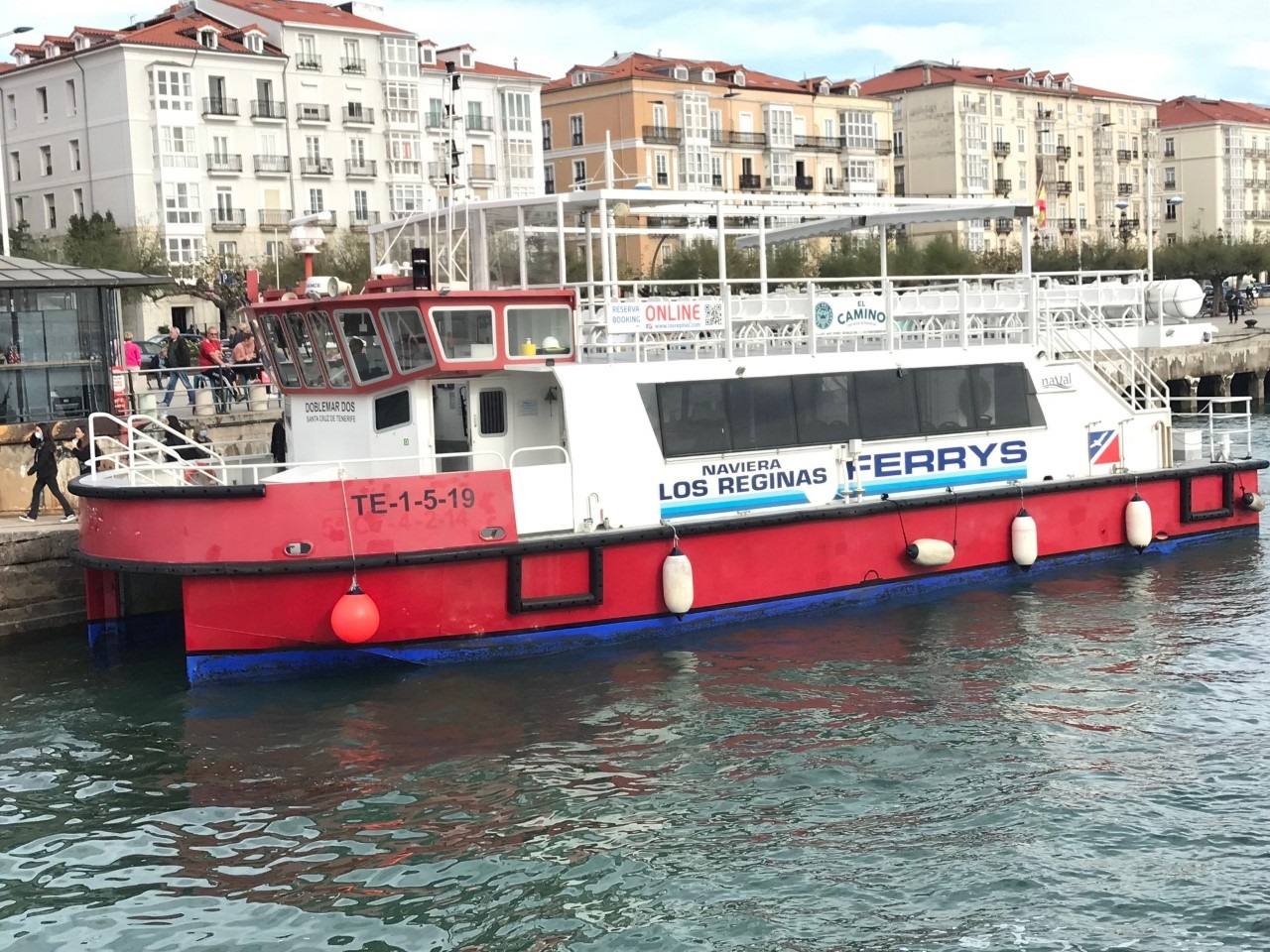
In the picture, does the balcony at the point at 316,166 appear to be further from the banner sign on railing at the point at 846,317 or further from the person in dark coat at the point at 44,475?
the banner sign on railing at the point at 846,317

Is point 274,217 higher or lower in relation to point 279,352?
higher

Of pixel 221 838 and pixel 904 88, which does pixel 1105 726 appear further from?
pixel 904 88

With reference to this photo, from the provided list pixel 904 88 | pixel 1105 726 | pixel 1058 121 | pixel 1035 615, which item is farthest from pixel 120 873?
pixel 1058 121

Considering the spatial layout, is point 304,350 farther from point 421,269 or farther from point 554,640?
point 554,640

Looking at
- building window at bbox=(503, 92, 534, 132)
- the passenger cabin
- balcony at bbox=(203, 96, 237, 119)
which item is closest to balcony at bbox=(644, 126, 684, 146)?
building window at bbox=(503, 92, 534, 132)

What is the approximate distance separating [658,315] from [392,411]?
2.95 meters

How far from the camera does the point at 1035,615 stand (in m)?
16.5

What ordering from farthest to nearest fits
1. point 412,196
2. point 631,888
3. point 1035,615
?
point 412,196, point 1035,615, point 631,888

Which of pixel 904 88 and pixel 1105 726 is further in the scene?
pixel 904 88

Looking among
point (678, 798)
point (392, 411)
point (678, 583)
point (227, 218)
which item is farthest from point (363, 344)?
point (227, 218)

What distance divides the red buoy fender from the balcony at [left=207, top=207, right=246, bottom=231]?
47.7 metres

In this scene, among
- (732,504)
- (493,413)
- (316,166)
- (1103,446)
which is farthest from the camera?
(316,166)

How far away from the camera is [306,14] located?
63.3m

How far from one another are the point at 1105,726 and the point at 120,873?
765 cm
